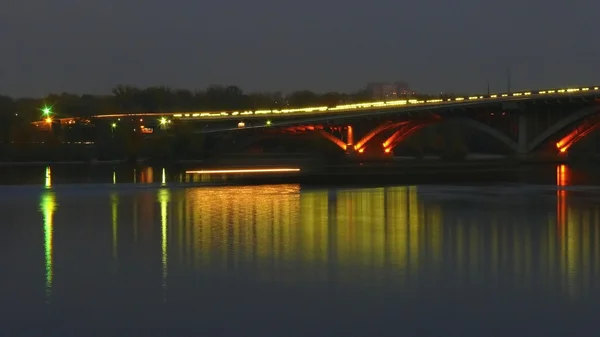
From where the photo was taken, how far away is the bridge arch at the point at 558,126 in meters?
62.1

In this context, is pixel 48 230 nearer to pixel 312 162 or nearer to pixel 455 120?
pixel 312 162

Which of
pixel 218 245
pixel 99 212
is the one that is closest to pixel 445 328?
pixel 218 245

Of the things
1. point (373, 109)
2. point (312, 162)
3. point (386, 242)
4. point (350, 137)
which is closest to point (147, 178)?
point (312, 162)

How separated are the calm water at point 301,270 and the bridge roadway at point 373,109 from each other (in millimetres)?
39471

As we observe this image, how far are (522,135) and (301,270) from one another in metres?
54.3

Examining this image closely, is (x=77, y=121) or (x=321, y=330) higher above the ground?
(x=77, y=121)

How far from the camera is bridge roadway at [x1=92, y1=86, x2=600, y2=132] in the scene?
6450 cm

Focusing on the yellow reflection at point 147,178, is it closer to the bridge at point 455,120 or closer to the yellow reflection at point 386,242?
the yellow reflection at point 386,242

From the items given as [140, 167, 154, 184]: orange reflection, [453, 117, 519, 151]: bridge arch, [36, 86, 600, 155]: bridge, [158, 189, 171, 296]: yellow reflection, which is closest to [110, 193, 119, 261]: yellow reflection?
[158, 189, 171, 296]: yellow reflection

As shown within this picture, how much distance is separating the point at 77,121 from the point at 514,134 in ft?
183

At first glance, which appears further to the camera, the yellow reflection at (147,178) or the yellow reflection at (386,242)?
the yellow reflection at (147,178)

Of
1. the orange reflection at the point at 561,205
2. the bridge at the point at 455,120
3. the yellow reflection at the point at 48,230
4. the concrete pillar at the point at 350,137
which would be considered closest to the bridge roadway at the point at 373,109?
the bridge at the point at 455,120

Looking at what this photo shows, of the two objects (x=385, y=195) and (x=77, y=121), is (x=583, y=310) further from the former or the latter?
(x=77, y=121)

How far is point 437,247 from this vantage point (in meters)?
17.6
